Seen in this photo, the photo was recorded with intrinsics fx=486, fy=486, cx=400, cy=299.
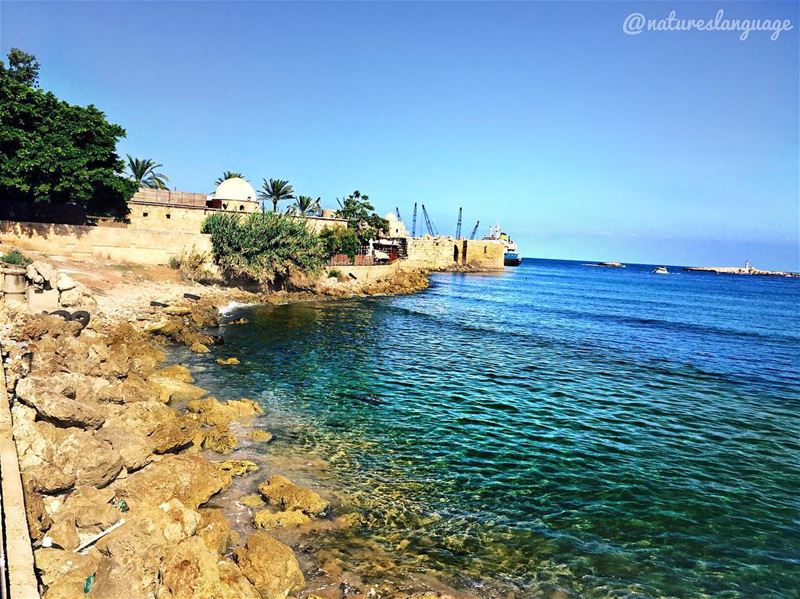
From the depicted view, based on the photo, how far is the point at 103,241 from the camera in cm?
3894

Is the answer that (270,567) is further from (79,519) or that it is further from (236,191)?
(236,191)

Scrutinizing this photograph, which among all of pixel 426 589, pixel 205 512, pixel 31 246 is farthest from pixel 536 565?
pixel 31 246

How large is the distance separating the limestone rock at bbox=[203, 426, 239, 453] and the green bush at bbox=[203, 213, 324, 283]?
100.0ft

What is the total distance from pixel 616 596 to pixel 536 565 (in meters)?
1.40

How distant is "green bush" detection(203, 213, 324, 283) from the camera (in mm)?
42156

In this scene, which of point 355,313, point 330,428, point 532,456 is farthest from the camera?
point 355,313

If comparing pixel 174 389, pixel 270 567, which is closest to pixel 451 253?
pixel 174 389

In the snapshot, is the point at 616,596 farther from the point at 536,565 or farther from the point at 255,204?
the point at 255,204

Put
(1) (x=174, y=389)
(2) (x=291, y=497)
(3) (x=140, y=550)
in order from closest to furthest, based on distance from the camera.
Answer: (3) (x=140, y=550)
(2) (x=291, y=497)
(1) (x=174, y=389)

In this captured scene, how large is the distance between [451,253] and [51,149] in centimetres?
8285

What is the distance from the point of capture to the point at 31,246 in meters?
35.6

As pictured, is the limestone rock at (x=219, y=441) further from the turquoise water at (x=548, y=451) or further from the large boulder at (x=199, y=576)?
the large boulder at (x=199, y=576)

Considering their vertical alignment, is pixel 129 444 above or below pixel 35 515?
below

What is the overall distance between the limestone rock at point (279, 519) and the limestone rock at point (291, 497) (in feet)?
0.67
